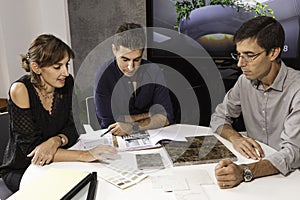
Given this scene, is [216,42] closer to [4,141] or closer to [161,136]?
[161,136]

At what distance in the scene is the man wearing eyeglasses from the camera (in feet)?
4.07

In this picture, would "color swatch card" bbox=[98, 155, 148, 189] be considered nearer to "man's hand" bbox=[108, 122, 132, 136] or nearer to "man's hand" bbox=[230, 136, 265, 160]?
"man's hand" bbox=[108, 122, 132, 136]

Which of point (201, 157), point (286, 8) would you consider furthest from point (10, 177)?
point (286, 8)

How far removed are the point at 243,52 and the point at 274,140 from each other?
0.47 metres

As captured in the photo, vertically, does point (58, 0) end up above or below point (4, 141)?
above

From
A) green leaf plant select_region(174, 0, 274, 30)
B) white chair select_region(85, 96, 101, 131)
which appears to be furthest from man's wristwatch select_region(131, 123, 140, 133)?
green leaf plant select_region(174, 0, 274, 30)

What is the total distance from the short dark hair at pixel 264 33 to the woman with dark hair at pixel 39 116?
84 cm

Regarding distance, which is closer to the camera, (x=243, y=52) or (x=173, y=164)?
Answer: (x=173, y=164)

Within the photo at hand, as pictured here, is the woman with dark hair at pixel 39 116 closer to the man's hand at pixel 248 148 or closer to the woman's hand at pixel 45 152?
the woman's hand at pixel 45 152

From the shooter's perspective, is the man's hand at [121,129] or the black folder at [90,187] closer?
the black folder at [90,187]

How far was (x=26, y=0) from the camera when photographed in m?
2.65

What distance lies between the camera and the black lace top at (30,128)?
4.44 ft

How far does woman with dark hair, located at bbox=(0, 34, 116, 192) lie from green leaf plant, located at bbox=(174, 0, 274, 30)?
54.7 inches

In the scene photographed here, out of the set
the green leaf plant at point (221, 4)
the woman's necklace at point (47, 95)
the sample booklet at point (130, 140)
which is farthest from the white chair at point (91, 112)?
the green leaf plant at point (221, 4)
